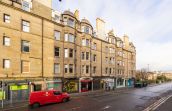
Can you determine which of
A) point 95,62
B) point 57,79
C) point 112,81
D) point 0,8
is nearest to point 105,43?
point 95,62

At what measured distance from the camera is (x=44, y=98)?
2441 centimetres

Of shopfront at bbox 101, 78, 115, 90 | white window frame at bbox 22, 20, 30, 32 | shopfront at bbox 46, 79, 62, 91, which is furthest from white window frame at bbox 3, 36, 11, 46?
shopfront at bbox 101, 78, 115, 90

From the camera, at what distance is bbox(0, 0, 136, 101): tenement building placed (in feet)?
94.0

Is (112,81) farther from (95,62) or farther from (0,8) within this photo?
(0,8)

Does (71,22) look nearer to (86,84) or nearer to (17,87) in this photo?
(86,84)

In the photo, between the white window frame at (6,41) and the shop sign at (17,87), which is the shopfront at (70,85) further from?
the white window frame at (6,41)

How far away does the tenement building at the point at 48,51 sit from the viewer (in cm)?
2866

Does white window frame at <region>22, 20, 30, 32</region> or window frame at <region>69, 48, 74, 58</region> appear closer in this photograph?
white window frame at <region>22, 20, 30, 32</region>

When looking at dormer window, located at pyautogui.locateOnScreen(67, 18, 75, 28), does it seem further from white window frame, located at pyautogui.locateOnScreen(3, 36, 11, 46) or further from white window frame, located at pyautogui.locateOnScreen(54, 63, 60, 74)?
white window frame, located at pyautogui.locateOnScreen(3, 36, 11, 46)

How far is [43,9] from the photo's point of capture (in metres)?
34.6

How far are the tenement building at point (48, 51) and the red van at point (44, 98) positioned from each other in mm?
4437

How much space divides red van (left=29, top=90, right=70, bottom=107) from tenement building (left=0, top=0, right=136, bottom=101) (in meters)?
4.44

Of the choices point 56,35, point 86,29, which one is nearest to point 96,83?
point 86,29

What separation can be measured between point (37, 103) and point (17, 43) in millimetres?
10862
